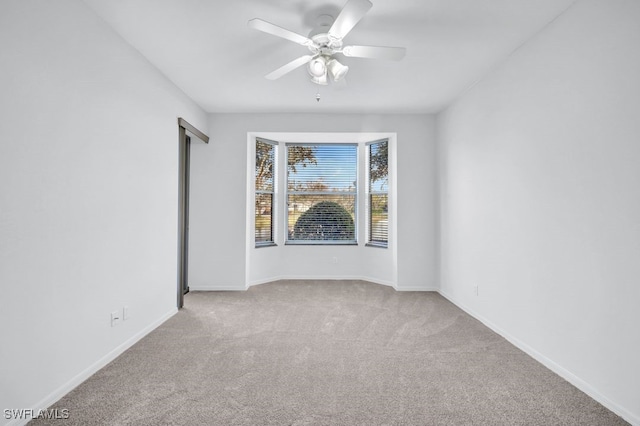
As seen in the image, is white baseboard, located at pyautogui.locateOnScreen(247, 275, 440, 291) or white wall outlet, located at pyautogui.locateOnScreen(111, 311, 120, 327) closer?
white wall outlet, located at pyautogui.locateOnScreen(111, 311, 120, 327)

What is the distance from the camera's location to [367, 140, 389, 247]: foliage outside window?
5.22 metres

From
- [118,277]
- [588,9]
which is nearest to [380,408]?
[118,277]

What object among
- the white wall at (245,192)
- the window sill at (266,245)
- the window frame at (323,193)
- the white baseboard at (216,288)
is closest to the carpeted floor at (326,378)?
→ the white baseboard at (216,288)

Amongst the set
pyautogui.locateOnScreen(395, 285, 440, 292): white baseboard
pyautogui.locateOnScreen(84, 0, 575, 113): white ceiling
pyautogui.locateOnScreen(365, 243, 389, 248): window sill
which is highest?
pyautogui.locateOnScreen(84, 0, 575, 113): white ceiling

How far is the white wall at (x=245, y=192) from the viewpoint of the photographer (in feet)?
15.3

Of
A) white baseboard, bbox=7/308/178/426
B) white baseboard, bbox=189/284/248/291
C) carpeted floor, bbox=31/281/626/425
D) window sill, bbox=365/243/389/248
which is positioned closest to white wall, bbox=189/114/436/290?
white baseboard, bbox=189/284/248/291

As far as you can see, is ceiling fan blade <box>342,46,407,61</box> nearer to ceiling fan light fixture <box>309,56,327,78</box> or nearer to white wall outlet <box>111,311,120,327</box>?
ceiling fan light fixture <box>309,56,327,78</box>

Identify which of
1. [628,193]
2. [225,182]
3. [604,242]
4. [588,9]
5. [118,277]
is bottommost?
[118,277]

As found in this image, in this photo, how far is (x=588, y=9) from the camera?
207 centimetres

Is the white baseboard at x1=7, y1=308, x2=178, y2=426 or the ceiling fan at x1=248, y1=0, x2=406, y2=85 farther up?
the ceiling fan at x1=248, y1=0, x2=406, y2=85

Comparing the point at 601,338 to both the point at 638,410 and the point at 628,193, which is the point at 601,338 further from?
the point at 628,193

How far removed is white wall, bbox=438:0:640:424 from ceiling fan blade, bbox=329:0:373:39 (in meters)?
1.47

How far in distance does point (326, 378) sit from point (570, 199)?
2.05 m

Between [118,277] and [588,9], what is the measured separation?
382 cm
